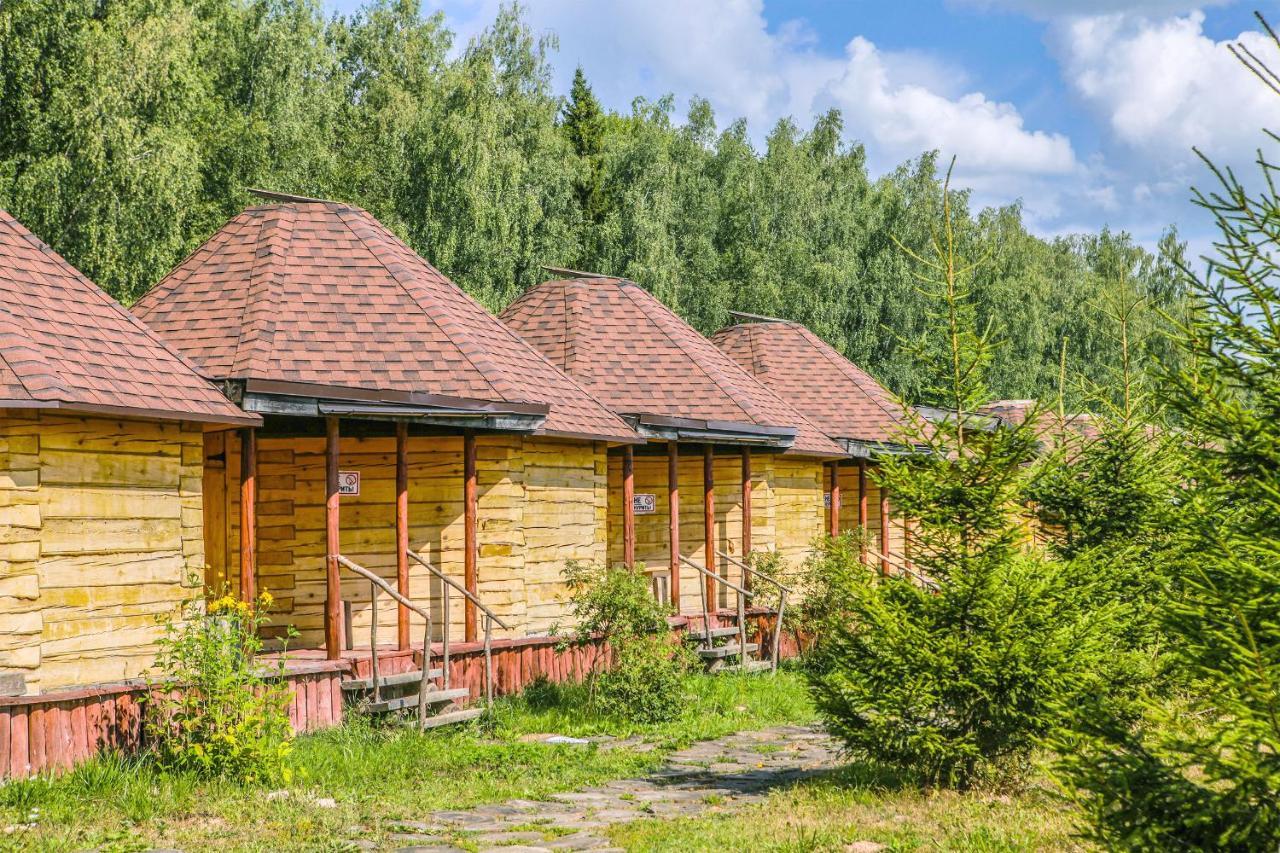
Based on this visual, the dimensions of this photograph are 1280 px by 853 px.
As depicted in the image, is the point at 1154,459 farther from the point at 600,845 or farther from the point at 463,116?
the point at 463,116

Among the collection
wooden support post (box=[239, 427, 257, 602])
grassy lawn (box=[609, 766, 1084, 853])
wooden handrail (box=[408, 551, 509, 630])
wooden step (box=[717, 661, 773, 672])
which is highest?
wooden support post (box=[239, 427, 257, 602])

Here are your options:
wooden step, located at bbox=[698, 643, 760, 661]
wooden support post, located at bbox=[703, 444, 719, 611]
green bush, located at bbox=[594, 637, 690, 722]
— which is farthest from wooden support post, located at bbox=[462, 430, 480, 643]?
wooden support post, located at bbox=[703, 444, 719, 611]

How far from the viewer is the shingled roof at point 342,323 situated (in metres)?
14.0

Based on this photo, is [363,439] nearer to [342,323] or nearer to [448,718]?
[342,323]

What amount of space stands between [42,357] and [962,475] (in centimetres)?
710

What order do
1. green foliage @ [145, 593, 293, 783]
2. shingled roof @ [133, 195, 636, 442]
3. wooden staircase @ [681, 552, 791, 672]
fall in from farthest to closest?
1. wooden staircase @ [681, 552, 791, 672]
2. shingled roof @ [133, 195, 636, 442]
3. green foliage @ [145, 593, 293, 783]

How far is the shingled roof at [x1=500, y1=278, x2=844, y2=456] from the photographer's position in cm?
2052

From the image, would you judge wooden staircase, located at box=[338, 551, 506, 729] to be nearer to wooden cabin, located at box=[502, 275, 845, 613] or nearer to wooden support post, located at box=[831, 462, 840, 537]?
wooden cabin, located at box=[502, 275, 845, 613]

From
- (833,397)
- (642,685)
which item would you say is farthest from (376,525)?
(833,397)

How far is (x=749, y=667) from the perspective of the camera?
18500mm

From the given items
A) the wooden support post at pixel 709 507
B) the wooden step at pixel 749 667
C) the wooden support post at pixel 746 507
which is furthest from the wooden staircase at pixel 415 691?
the wooden support post at pixel 746 507

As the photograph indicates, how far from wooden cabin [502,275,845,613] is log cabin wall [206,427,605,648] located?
376 cm

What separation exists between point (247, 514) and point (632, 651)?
4.35 m

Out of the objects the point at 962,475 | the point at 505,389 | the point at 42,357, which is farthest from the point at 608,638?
the point at 42,357
